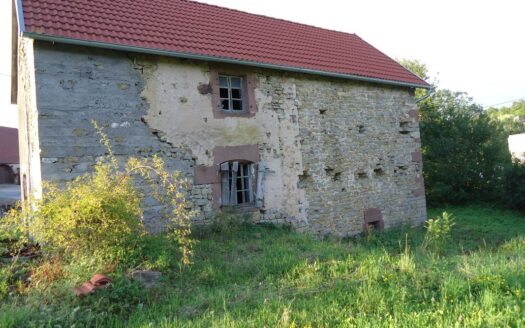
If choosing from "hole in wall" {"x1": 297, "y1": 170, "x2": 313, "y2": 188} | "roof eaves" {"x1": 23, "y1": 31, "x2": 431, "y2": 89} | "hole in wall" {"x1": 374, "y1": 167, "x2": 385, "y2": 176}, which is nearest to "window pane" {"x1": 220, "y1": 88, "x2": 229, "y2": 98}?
"roof eaves" {"x1": 23, "y1": 31, "x2": 431, "y2": 89}

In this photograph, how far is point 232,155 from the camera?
934cm

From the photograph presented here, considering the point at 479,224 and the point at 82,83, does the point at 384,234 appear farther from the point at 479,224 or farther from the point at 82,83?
the point at 82,83

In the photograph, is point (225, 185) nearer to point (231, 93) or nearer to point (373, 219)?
point (231, 93)

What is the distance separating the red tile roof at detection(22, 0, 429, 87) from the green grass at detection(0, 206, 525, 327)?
4405 millimetres

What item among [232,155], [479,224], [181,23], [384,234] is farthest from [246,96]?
[479,224]

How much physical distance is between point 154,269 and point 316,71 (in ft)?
22.4

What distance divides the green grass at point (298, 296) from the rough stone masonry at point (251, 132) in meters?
2.64

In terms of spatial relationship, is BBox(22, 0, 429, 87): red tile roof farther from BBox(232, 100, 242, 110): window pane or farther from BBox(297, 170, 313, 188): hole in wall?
BBox(297, 170, 313, 188): hole in wall

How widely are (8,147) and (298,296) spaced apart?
32.6m

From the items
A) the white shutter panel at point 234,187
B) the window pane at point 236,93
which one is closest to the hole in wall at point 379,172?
the white shutter panel at point 234,187

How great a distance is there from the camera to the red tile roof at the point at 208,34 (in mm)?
7965

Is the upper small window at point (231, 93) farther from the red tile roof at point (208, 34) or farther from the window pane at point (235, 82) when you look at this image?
the red tile roof at point (208, 34)

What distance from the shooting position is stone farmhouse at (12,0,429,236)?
7.65 metres

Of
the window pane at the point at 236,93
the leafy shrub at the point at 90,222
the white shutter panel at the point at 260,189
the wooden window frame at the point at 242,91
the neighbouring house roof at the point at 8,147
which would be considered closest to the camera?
the leafy shrub at the point at 90,222
